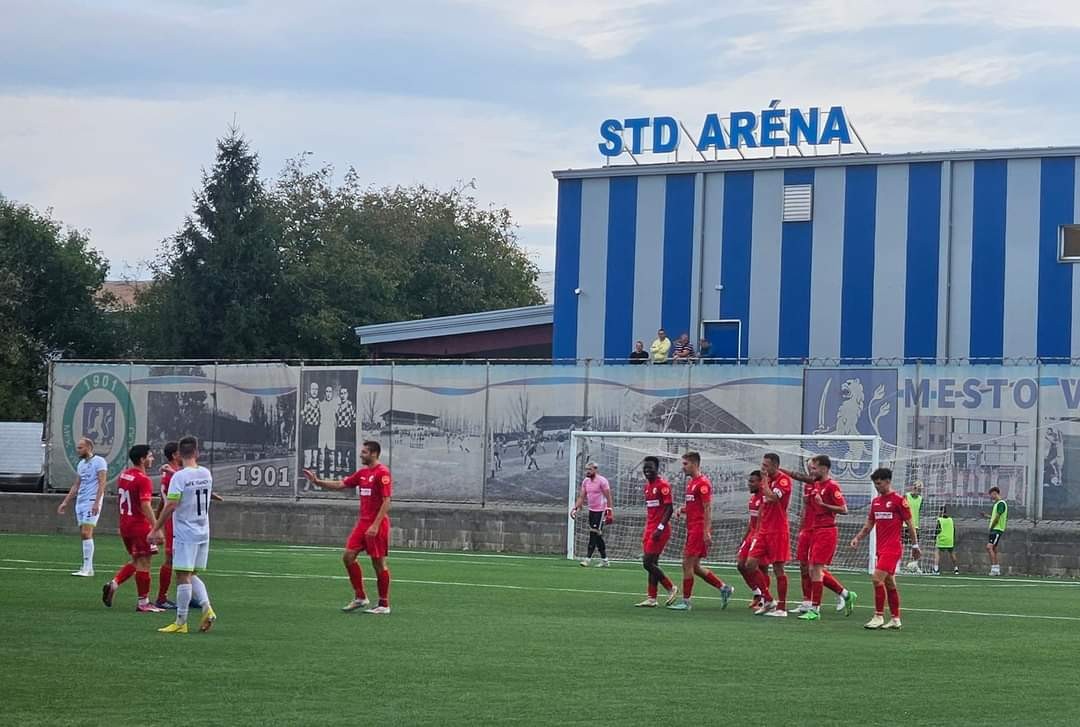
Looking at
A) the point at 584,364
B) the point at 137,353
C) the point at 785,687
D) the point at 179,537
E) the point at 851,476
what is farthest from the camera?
the point at 137,353

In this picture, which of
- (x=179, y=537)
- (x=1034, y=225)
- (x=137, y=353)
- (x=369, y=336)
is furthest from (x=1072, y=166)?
(x=137, y=353)

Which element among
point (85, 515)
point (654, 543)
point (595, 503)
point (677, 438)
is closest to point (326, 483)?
point (654, 543)

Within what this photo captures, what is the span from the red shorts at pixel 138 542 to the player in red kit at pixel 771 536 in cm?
729

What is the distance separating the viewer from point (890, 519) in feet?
61.1

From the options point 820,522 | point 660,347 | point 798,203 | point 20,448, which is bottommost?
point 820,522

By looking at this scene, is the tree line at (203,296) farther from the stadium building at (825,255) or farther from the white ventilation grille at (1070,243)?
the white ventilation grille at (1070,243)

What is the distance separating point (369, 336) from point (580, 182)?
7.34 meters

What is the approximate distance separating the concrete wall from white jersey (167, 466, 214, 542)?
17.4m

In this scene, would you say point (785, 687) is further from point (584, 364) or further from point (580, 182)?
point (580, 182)

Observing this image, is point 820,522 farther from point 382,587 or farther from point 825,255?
point 825,255

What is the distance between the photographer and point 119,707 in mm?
10570

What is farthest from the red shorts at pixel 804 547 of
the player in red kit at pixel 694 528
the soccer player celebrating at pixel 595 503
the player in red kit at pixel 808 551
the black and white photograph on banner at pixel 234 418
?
the black and white photograph on banner at pixel 234 418

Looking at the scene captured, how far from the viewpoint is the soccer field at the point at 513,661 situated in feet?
35.7

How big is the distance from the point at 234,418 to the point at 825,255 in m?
14.8
